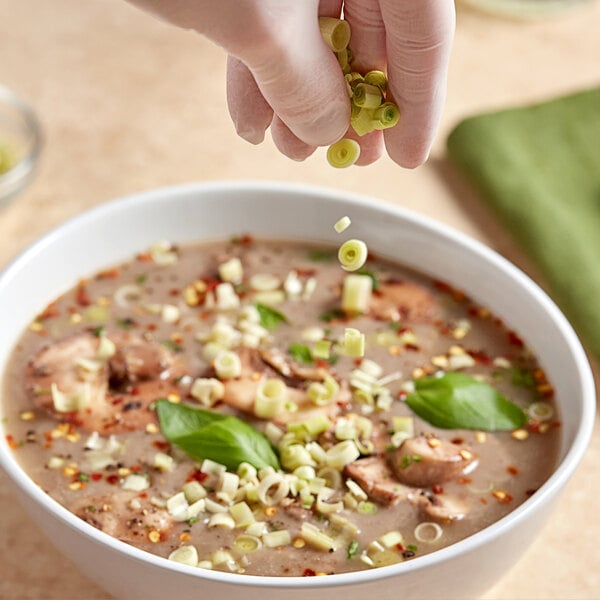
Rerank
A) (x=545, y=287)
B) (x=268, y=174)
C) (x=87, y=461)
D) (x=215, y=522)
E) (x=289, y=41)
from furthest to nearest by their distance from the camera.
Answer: (x=268, y=174) < (x=545, y=287) < (x=87, y=461) < (x=215, y=522) < (x=289, y=41)

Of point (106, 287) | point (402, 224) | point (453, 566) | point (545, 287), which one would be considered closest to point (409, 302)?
point (402, 224)

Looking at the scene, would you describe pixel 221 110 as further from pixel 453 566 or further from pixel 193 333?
pixel 453 566

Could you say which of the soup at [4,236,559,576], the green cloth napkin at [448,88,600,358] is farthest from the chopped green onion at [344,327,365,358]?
the green cloth napkin at [448,88,600,358]

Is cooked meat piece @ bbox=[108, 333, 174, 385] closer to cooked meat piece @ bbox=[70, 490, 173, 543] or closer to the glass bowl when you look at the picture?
cooked meat piece @ bbox=[70, 490, 173, 543]

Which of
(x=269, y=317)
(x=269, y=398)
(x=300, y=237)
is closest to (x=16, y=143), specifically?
(x=300, y=237)

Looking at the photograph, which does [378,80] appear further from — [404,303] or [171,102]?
[171,102]

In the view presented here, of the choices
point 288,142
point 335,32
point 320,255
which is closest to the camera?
point 335,32
